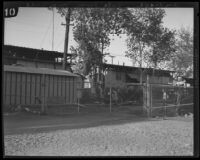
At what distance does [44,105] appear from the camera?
14.1 meters

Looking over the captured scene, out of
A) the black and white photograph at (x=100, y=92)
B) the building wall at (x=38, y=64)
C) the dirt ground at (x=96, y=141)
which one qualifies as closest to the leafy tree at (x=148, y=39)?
the black and white photograph at (x=100, y=92)

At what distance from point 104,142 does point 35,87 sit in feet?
30.8

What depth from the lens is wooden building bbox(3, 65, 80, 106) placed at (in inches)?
585

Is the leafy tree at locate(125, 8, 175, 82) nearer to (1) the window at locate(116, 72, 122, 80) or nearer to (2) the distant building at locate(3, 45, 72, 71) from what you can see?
(2) the distant building at locate(3, 45, 72, 71)

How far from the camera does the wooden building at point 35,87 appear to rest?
1485 centimetres

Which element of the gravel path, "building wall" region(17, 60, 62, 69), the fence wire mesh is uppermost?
"building wall" region(17, 60, 62, 69)

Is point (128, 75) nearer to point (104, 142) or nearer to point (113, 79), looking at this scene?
point (113, 79)

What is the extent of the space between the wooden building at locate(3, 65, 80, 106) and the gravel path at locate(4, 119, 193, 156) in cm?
582

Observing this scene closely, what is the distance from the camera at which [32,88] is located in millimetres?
15828

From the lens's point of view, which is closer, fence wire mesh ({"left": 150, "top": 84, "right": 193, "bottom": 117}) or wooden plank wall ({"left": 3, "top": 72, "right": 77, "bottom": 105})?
fence wire mesh ({"left": 150, "top": 84, "right": 193, "bottom": 117})

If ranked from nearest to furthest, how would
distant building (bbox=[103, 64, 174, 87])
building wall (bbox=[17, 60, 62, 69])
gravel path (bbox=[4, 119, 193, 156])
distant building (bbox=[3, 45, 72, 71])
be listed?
gravel path (bbox=[4, 119, 193, 156]) → distant building (bbox=[3, 45, 72, 71]) → distant building (bbox=[103, 64, 174, 87]) → building wall (bbox=[17, 60, 62, 69])

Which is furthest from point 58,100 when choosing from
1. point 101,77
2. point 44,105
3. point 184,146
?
point 184,146

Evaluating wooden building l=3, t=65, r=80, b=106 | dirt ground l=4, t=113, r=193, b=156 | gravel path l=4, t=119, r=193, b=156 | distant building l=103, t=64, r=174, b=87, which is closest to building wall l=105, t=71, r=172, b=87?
distant building l=103, t=64, r=174, b=87

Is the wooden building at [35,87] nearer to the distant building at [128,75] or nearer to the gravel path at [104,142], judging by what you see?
the distant building at [128,75]
